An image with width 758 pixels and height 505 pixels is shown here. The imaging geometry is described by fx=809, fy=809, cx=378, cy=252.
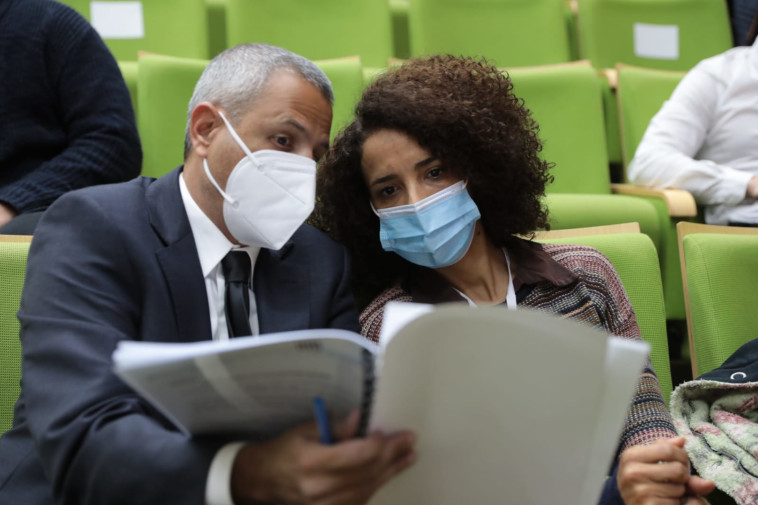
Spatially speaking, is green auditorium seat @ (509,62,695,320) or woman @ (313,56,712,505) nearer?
woman @ (313,56,712,505)

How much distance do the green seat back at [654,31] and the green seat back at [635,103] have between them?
37 centimetres

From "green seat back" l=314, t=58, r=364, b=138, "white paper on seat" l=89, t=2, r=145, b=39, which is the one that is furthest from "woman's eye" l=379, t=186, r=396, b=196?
"white paper on seat" l=89, t=2, r=145, b=39

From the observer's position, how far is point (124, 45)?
105 inches

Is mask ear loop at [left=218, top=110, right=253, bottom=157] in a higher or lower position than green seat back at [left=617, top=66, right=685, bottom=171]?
higher

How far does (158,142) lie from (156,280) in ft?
4.02

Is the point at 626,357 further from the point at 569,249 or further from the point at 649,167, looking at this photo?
the point at 649,167

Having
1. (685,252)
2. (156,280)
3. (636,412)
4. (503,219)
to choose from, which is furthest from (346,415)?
(685,252)

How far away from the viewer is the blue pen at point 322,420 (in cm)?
68

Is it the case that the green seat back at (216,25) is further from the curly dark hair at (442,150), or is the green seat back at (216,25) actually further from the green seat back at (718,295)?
the green seat back at (718,295)

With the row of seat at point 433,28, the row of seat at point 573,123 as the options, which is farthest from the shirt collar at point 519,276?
the row of seat at point 433,28

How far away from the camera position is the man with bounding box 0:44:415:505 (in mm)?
719

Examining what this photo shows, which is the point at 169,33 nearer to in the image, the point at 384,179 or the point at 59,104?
the point at 59,104

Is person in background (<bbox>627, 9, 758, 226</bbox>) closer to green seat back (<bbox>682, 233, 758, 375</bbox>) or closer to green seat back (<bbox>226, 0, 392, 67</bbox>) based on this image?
green seat back (<bbox>682, 233, 758, 375</bbox>)

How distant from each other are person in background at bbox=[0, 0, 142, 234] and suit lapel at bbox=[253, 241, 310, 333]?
769 millimetres
